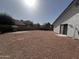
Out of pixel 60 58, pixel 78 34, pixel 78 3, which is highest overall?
pixel 78 3

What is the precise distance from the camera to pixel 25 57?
506 cm

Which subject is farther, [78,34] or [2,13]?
[2,13]

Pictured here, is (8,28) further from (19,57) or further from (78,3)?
(19,57)

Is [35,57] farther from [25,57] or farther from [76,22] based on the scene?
[76,22]

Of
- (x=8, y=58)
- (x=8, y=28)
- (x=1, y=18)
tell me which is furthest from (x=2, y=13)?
(x=8, y=58)

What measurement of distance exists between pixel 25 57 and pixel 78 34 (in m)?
8.52

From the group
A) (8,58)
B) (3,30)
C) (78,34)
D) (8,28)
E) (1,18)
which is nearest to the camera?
(8,58)

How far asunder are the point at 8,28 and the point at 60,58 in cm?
2491

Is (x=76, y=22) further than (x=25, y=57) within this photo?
Yes

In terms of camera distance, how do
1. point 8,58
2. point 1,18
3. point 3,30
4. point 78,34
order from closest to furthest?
point 8,58 < point 78,34 < point 3,30 < point 1,18

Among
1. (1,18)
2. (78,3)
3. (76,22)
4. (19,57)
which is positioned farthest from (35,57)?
(1,18)

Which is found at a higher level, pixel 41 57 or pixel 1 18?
pixel 1 18

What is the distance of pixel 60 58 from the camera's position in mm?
4961

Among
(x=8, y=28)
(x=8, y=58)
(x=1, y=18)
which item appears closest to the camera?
(x=8, y=58)
